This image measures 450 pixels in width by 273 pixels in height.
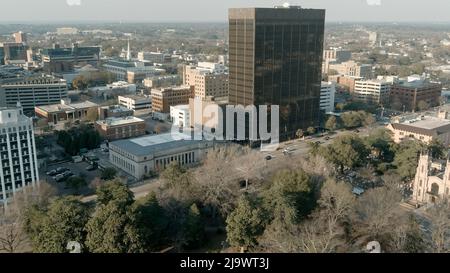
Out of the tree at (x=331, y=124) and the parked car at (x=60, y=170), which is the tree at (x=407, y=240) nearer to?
the parked car at (x=60, y=170)

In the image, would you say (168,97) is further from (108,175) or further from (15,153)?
(15,153)

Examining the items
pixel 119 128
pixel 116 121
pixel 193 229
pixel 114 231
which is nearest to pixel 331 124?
pixel 119 128

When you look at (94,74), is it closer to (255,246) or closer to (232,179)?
(232,179)

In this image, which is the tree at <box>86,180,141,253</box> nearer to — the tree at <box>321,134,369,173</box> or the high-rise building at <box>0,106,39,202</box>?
the high-rise building at <box>0,106,39,202</box>

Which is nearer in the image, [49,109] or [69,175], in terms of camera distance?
[69,175]

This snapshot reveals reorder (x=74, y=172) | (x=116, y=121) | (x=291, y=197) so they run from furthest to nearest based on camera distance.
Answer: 1. (x=116, y=121)
2. (x=74, y=172)
3. (x=291, y=197)

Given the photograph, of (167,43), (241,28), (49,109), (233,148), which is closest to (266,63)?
(241,28)

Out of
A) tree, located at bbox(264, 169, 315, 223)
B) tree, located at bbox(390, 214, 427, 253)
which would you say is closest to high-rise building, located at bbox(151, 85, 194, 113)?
tree, located at bbox(264, 169, 315, 223)
